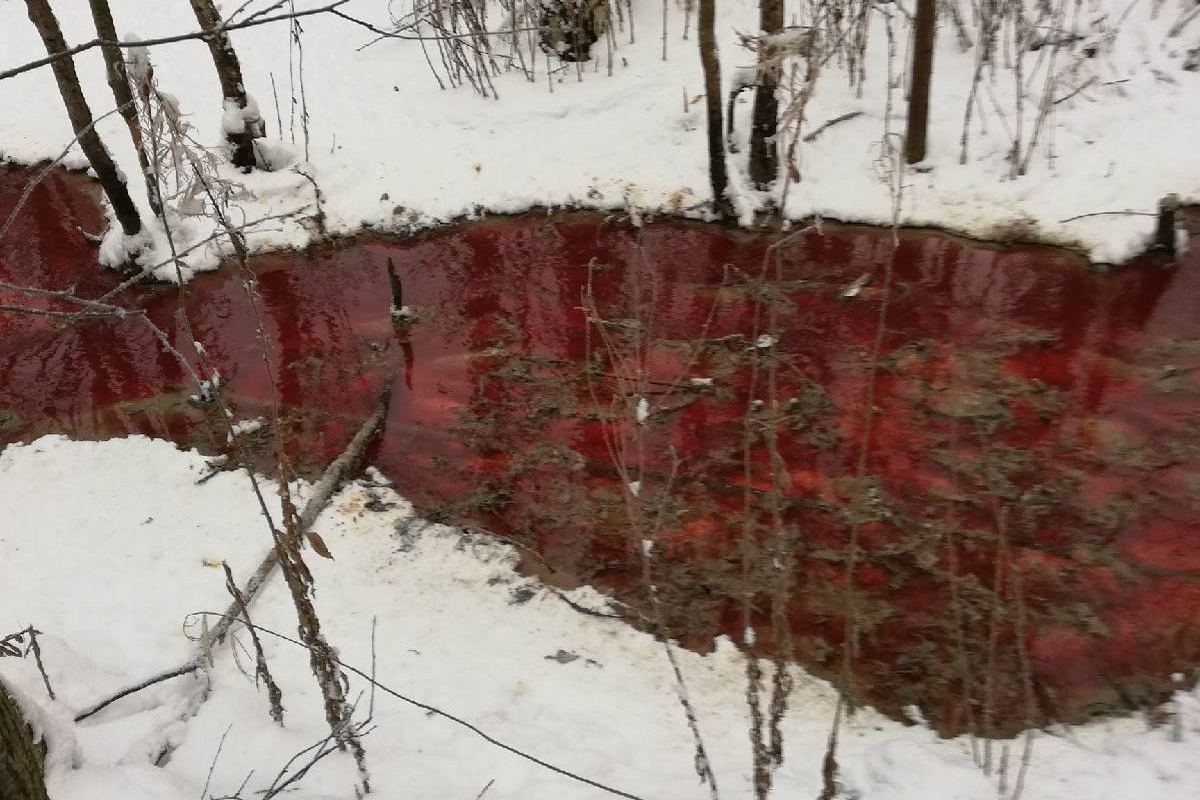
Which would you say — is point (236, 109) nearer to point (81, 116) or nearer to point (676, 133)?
point (81, 116)

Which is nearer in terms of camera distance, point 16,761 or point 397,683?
point 16,761

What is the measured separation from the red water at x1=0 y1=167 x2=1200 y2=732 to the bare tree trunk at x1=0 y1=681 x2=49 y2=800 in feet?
5.96

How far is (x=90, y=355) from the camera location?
5973 millimetres

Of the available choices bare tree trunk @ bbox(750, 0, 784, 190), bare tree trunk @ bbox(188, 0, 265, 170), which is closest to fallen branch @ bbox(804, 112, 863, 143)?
bare tree trunk @ bbox(750, 0, 784, 190)

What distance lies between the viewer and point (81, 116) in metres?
5.89

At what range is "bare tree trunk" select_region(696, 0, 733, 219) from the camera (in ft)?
18.1

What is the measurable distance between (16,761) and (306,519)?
2206mm

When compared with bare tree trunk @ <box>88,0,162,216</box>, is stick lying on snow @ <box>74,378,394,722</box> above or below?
below

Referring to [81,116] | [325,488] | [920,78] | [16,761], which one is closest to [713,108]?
[920,78]

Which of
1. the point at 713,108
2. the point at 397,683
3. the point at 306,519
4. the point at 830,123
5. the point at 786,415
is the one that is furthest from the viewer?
the point at 830,123

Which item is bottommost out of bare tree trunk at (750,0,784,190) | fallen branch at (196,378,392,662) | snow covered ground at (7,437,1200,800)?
snow covered ground at (7,437,1200,800)

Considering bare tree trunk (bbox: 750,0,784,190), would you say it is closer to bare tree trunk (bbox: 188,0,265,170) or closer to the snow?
the snow

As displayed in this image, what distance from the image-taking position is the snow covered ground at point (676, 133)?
19.0ft

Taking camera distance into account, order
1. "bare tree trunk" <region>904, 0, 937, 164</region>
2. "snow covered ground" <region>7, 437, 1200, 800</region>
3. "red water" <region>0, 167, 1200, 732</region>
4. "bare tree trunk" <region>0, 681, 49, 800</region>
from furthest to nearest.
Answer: "bare tree trunk" <region>904, 0, 937, 164</region>
"red water" <region>0, 167, 1200, 732</region>
"snow covered ground" <region>7, 437, 1200, 800</region>
"bare tree trunk" <region>0, 681, 49, 800</region>
